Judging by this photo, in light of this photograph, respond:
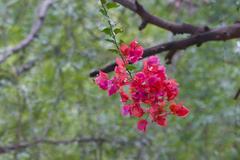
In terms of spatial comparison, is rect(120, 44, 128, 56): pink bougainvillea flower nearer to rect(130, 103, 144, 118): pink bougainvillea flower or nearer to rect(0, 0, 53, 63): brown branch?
rect(130, 103, 144, 118): pink bougainvillea flower

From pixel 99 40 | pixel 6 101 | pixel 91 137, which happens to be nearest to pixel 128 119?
pixel 91 137

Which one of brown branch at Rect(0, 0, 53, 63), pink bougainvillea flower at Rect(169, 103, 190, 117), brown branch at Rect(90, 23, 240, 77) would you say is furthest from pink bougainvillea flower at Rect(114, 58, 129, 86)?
brown branch at Rect(0, 0, 53, 63)

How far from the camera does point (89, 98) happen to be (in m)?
3.16

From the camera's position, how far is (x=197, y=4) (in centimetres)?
A: 343

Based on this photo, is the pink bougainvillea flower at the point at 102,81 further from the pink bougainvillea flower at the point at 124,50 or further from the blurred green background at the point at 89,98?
the blurred green background at the point at 89,98

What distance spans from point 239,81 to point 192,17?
1.52 ft

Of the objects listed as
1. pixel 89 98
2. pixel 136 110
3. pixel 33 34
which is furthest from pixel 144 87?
pixel 89 98

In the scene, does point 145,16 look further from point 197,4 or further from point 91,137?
point 197,4

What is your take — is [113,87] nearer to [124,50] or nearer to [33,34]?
[124,50]

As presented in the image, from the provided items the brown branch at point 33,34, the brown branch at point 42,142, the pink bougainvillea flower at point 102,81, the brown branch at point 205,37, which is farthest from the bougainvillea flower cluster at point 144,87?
the brown branch at point 42,142

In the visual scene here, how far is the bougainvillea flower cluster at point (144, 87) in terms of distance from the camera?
44.8 inches

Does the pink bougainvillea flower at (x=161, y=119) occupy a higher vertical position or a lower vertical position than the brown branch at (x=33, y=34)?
higher

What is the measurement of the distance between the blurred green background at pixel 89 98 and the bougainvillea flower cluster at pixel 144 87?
1.63m

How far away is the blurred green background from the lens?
294 centimetres
